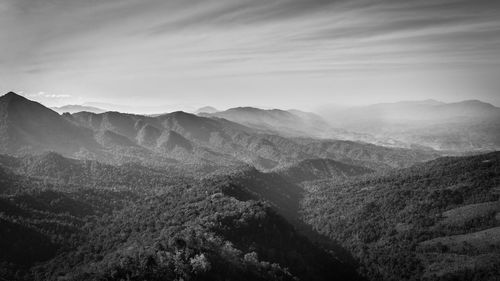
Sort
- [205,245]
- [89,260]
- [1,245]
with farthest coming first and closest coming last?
[1,245], [89,260], [205,245]

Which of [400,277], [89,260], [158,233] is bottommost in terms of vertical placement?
[400,277]

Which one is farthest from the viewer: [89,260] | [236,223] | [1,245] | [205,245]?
[1,245]

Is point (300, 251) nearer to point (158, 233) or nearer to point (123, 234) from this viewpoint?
point (158, 233)

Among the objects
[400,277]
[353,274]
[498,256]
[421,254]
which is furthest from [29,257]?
[498,256]

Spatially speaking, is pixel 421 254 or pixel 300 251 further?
pixel 421 254

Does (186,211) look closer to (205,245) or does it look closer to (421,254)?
(205,245)

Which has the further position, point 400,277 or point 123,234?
point 123,234

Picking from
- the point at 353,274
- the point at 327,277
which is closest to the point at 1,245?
the point at 327,277

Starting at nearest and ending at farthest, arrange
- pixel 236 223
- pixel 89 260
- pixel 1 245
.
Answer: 1. pixel 236 223
2. pixel 89 260
3. pixel 1 245

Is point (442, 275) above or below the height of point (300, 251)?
below
